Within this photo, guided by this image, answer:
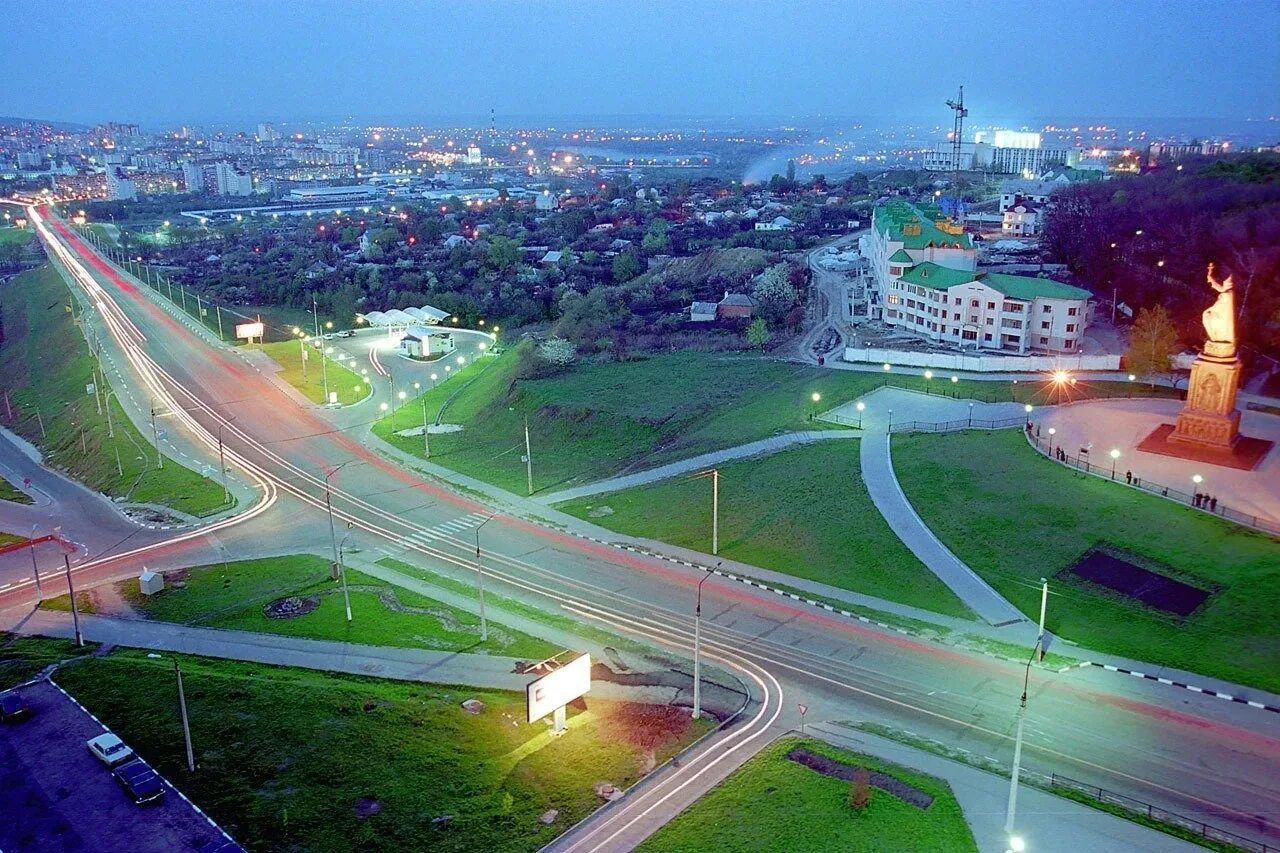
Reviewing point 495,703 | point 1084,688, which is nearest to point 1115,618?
point 1084,688

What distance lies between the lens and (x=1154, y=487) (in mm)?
40250

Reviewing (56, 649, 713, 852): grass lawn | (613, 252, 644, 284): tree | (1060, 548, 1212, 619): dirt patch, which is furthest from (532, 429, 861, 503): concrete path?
(613, 252, 644, 284): tree

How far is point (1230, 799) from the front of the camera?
2350cm

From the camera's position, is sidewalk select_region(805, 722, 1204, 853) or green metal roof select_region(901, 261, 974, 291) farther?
green metal roof select_region(901, 261, 974, 291)

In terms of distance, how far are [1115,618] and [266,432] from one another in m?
53.8

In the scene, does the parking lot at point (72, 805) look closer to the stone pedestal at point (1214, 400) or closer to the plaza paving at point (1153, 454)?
the plaza paving at point (1153, 454)

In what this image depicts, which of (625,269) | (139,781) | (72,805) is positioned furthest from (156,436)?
(625,269)

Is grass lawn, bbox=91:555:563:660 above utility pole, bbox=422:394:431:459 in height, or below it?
below

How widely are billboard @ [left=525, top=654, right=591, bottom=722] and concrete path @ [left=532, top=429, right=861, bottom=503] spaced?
830 inches

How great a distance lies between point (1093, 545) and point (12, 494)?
206ft

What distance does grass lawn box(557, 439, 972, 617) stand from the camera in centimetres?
3706

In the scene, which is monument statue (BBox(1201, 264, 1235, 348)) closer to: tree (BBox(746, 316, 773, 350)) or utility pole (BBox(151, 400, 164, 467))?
tree (BBox(746, 316, 773, 350))

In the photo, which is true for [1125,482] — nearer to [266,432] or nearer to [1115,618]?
[1115,618]

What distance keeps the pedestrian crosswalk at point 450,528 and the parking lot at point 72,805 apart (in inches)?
729
